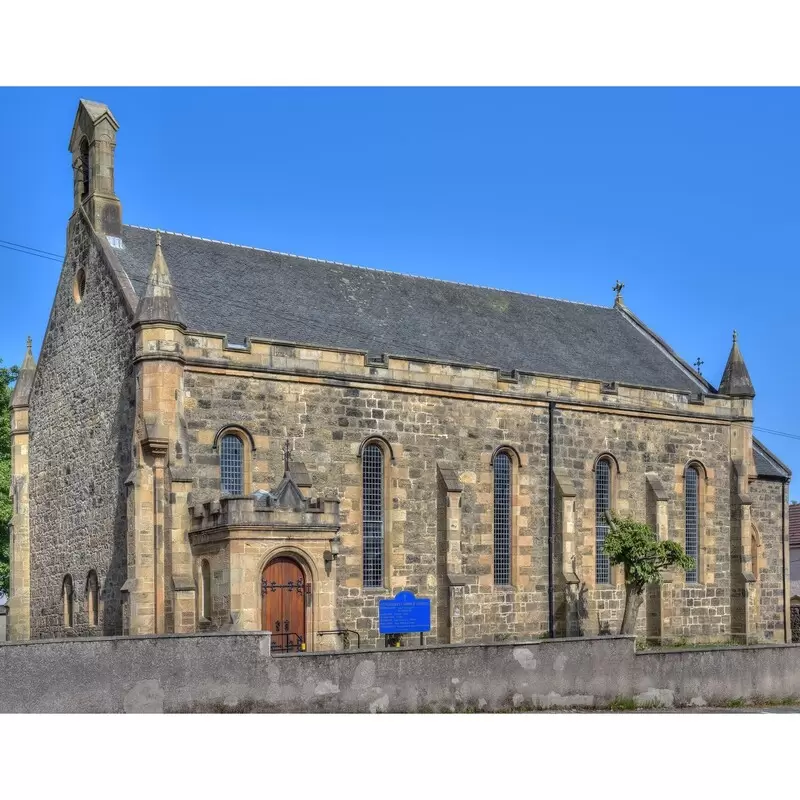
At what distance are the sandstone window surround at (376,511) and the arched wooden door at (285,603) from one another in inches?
165

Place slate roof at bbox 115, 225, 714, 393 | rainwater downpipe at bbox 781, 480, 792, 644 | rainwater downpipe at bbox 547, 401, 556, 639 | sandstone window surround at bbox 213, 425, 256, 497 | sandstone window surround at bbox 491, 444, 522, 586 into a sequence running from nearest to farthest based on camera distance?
sandstone window surround at bbox 213, 425, 256, 497 → slate roof at bbox 115, 225, 714, 393 → sandstone window surround at bbox 491, 444, 522, 586 → rainwater downpipe at bbox 547, 401, 556, 639 → rainwater downpipe at bbox 781, 480, 792, 644

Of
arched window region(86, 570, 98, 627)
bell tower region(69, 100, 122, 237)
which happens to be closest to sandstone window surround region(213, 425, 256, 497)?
arched window region(86, 570, 98, 627)

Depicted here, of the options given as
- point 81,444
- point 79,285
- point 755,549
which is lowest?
point 755,549

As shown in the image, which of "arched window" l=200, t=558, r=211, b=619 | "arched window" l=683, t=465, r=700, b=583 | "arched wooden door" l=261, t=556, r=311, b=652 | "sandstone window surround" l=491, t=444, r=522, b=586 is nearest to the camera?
"arched wooden door" l=261, t=556, r=311, b=652

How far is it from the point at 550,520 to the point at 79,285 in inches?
627

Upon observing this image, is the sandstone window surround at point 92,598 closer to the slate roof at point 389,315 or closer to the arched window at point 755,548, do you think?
the slate roof at point 389,315

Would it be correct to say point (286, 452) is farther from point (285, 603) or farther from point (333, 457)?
point (285, 603)

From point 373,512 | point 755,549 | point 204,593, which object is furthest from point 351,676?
point 755,549

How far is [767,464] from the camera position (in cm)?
4591

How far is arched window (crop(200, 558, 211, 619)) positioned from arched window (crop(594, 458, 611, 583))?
14076 mm

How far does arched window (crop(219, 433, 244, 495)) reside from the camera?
30.8 m

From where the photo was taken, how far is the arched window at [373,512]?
109 feet

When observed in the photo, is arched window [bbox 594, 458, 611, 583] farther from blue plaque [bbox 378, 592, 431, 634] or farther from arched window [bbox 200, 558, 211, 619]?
arched window [bbox 200, 558, 211, 619]

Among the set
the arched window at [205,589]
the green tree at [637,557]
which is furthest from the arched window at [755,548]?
the arched window at [205,589]
